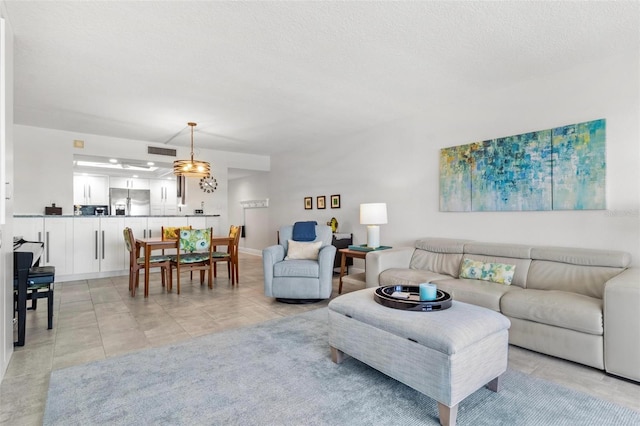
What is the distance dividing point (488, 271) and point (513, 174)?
1151mm

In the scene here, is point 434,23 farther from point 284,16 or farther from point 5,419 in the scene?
point 5,419

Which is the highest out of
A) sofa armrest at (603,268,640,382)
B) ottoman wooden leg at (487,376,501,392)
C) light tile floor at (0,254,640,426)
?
sofa armrest at (603,268,640,382)

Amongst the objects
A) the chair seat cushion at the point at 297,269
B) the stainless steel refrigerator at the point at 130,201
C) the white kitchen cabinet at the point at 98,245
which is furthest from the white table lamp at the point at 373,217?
the stainless steel refrigerator at the point at 130,201

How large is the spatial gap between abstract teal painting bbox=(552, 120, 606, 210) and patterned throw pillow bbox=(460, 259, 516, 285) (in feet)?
2.71

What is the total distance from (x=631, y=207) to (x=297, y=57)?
322cm

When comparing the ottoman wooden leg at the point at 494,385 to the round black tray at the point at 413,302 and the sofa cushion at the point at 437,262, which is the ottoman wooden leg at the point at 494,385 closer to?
the round black tray at the point at 413,302

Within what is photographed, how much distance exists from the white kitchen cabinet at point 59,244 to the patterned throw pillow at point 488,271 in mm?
5727

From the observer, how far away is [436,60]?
117 inches

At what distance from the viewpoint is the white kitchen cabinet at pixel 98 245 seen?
204 inches

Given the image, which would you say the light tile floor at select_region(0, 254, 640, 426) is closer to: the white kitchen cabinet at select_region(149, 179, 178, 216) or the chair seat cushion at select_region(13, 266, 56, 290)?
the chair seat cushion at select_region(13, 266, 56, 290)

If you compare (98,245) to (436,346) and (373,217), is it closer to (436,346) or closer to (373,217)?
(373,217)

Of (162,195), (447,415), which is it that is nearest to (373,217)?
(447,415)

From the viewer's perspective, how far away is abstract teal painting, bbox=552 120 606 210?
2.94m

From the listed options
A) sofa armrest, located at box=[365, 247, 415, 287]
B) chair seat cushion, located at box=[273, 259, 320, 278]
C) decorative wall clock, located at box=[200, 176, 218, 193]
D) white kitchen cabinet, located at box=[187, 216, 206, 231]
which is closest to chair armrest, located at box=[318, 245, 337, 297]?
chair seat cushion, located at box=[273, 259, 320, 278]
